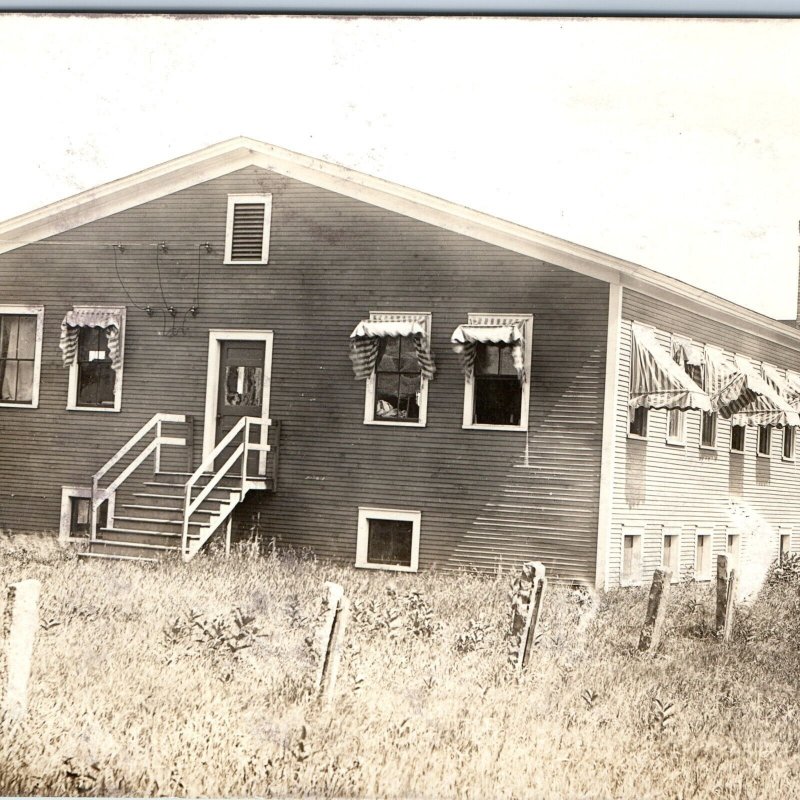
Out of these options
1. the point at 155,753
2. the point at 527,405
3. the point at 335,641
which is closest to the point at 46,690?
the point at 155,753

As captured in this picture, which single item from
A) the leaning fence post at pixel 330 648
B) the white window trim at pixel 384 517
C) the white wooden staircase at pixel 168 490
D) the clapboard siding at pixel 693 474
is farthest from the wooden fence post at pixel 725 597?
the white wooden staircase at pixel 168 490

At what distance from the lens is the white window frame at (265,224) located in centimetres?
638

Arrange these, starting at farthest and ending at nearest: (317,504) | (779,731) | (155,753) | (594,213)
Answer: (317,504) → (594,213) → (779,731) → (155,753)

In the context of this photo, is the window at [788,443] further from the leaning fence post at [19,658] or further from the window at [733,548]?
the leaning fence post at [19,658]

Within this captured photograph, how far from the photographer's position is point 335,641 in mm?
5520

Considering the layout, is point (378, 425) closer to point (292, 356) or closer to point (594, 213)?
point (292, 356)

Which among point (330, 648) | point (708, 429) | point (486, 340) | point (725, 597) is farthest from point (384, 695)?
point (708, 429)

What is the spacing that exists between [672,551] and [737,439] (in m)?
0.89

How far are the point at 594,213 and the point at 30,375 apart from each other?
395 centimetres

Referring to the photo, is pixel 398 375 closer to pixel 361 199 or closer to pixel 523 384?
pixel 523 384

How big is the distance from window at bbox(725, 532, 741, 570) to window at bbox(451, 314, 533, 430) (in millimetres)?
1639

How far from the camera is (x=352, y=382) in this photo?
6.59m

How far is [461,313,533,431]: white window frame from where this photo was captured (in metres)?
6.30

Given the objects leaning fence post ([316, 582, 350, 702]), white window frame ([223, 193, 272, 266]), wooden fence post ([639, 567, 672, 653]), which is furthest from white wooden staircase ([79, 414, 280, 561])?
wooden fence post ([639, 567, 672, 653])
